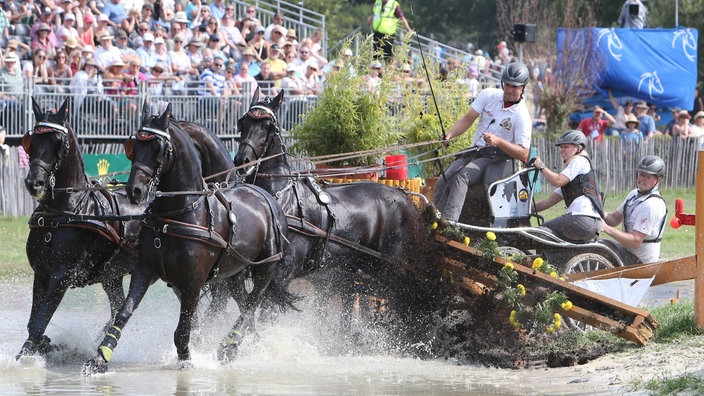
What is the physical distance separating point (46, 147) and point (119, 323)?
4.68ft

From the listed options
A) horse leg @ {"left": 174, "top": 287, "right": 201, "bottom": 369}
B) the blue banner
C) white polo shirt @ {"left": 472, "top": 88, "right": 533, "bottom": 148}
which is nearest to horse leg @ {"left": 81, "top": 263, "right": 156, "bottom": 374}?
horse leg @ {"left": 174, "top": 287, "right": 201, "bottom": 369}

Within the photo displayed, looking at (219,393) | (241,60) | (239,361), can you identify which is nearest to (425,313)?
(239,361)

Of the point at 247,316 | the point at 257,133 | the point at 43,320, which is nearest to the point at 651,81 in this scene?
the point at 257,133

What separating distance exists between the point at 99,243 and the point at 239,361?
1412mm

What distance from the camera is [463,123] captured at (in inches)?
444

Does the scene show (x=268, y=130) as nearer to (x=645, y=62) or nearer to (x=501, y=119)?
(x=501, y=119)

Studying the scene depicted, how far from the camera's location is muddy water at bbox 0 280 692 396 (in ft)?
28.1

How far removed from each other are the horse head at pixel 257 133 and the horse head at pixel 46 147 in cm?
149

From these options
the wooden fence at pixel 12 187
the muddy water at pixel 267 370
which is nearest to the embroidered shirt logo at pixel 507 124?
the muddy water at pixel 267 370

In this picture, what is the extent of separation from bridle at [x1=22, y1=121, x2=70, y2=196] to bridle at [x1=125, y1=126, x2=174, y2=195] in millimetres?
685

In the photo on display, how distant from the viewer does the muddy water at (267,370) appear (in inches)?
337

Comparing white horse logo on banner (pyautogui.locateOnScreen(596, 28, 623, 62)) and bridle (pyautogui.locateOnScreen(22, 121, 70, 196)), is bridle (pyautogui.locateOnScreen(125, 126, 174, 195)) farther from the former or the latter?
white horse logo on banner (pyautogui.locateOnScreen(596, 28, 623, 62))

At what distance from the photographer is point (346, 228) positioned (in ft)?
33.9

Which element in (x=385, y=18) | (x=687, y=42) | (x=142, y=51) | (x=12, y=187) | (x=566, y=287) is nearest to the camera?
(x=566, y=287)
